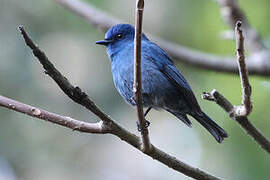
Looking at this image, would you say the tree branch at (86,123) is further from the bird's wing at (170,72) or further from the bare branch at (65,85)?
the bird's wing at (170,72)

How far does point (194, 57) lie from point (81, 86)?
3.03m

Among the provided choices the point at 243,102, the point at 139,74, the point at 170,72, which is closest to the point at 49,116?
the point at 139,74

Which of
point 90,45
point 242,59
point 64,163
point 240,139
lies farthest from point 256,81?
point 242,59

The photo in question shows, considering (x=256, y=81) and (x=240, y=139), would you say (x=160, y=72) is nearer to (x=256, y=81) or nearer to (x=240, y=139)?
(x=240, y=139)

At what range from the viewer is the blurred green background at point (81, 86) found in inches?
269

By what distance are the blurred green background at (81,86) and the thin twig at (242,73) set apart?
11.5ft

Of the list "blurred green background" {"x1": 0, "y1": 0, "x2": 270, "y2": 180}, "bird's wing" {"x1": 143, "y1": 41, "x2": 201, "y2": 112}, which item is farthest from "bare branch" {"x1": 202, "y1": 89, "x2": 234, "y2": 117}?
"blurred green background" {"x1": 0, "y1": 0, "x2": 270, "y2": 180}

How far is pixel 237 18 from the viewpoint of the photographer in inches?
184

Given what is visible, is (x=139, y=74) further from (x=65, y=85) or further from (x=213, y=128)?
(x=213, y=128)

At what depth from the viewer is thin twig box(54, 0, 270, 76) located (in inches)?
183

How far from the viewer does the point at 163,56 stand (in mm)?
4613

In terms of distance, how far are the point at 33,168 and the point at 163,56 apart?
11.8 feet

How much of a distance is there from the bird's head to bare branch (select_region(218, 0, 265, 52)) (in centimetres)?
89

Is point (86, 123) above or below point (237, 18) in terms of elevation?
below
